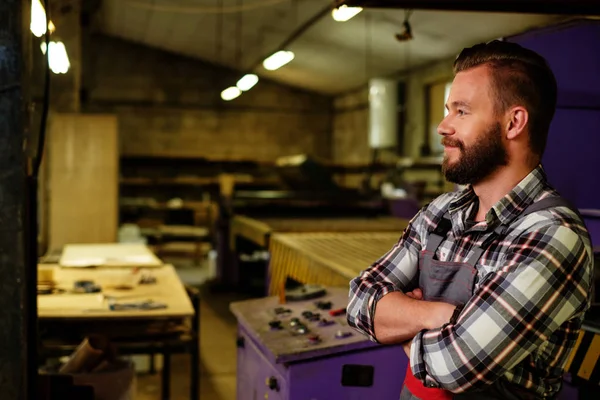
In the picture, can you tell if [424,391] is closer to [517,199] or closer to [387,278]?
[387,278]

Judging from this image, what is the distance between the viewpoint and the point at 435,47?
31.4ft

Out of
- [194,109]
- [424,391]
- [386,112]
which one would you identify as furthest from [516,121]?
[194,109]

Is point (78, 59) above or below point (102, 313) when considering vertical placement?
above

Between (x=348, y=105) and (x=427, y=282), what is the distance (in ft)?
41.4

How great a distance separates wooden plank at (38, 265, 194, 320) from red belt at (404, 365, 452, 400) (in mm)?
1719

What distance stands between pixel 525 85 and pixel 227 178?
887cm

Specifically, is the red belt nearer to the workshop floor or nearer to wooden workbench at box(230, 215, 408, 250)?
the workshop floor

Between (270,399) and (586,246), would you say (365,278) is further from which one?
(270,399)

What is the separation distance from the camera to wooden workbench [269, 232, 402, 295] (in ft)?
12.5

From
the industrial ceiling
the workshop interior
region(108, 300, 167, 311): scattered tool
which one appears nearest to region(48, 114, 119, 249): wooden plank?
the workshop interior

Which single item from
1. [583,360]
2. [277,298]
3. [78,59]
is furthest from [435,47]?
[583,360]

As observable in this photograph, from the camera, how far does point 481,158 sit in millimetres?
1658

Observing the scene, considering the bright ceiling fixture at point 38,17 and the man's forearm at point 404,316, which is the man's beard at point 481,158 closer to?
the man's forearm at point 404,316

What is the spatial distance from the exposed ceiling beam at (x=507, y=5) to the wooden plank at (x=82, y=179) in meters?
4.92
